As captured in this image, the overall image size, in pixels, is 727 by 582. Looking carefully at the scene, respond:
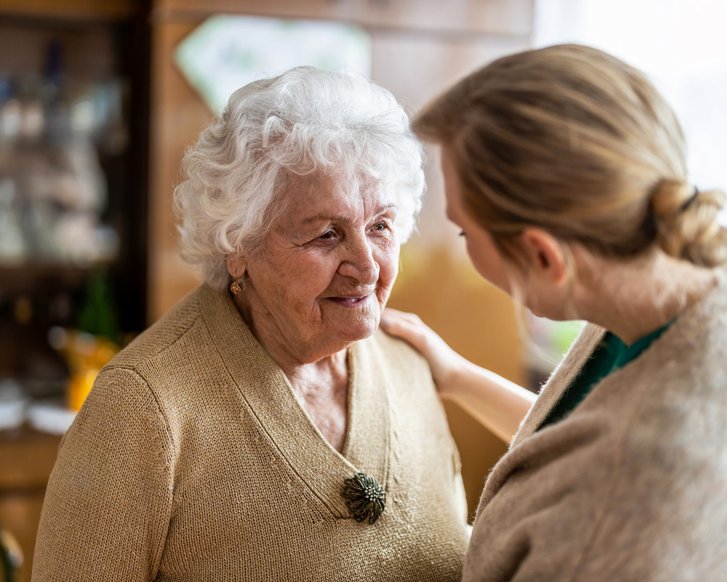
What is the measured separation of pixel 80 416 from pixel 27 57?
7.49 feet

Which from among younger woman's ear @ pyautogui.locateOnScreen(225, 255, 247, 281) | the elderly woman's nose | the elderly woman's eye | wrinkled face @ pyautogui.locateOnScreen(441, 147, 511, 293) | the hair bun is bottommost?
younger woman's ear @ pyautogui.locateOnScreen(225, 255, 247, 281)

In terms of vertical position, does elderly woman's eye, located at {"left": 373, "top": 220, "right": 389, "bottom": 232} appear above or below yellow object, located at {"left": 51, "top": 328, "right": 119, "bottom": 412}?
above

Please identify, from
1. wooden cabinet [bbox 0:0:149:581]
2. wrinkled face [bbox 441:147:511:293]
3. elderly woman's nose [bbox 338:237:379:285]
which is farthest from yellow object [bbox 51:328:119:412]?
wrinkled face [bbox 441:147:511:293]

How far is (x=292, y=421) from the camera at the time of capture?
1.42 meters

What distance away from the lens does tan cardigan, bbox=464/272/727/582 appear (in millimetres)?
864

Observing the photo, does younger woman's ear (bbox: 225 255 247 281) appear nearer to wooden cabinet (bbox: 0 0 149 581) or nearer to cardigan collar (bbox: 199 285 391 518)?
cardigan collar (bbox: 199 285 391 518)

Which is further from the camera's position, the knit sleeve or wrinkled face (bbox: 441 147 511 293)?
the knit sleeve

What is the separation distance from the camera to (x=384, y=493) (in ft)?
4.70

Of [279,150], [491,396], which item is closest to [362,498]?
[491,396]

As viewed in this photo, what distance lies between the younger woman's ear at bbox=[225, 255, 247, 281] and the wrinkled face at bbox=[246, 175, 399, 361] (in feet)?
0.04

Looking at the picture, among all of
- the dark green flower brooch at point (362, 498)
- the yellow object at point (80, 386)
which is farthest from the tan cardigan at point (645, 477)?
the yellow object at point (80, 386)

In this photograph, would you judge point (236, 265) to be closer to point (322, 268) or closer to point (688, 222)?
point (322, 268)

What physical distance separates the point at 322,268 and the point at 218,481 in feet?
1.22

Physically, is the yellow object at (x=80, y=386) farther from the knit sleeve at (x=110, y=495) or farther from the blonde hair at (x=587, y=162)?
the blonde hair at (x=587, y=162)
